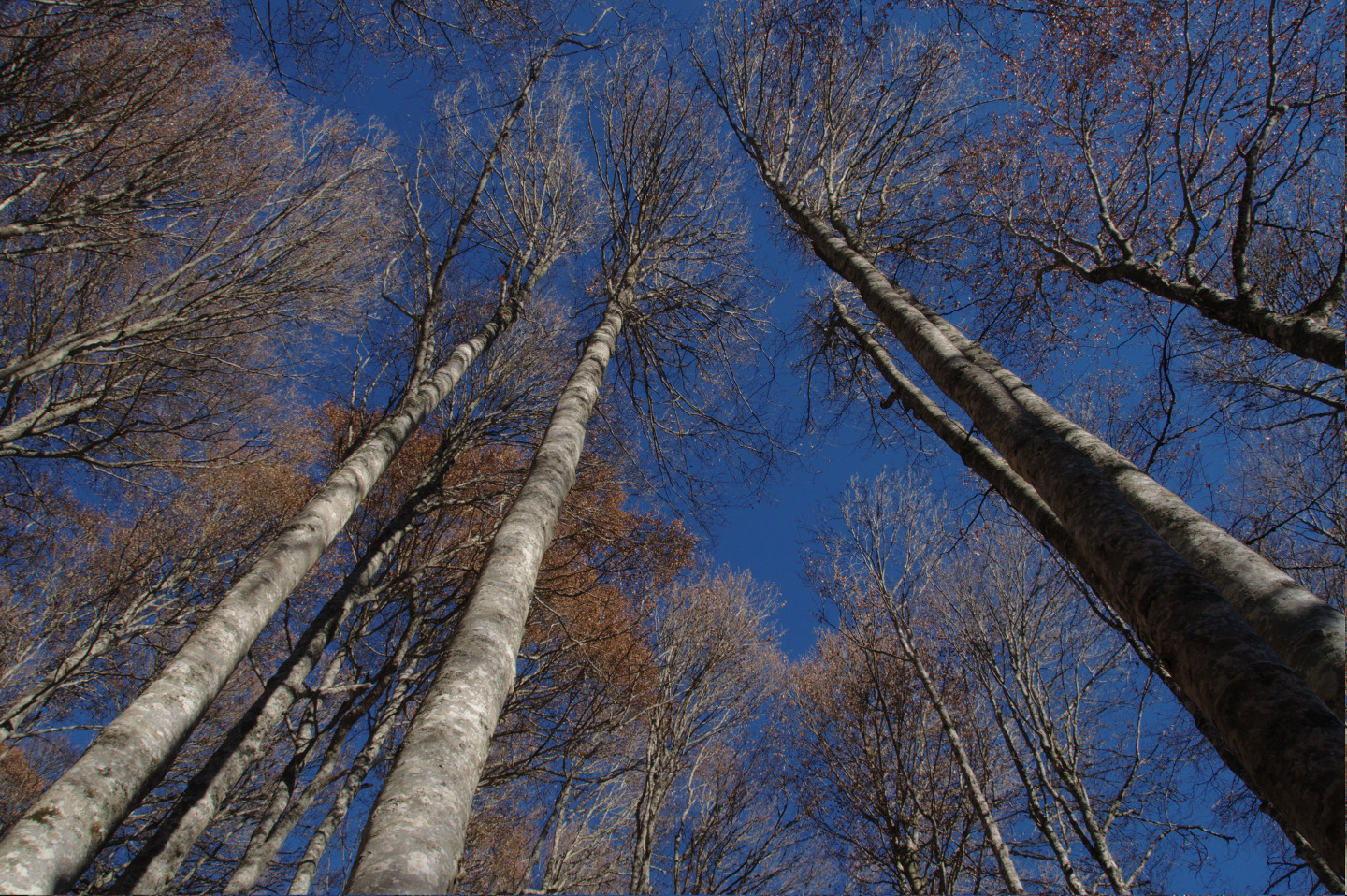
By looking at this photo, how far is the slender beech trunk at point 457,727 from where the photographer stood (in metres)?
1.18

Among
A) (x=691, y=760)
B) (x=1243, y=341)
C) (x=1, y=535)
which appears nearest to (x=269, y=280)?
(x=1, y=535)

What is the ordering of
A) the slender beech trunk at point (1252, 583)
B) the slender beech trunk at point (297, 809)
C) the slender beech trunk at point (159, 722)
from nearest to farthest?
the slender beech trunk at point (1252, 583) < the slender beech trunk at point (159, 722) < the slender beech trunk at point (297, 809)

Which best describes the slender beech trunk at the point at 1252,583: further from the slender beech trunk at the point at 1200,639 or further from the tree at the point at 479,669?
the tree at the point at 479,669

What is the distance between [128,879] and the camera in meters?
3.32

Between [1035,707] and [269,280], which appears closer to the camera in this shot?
[1035,707]

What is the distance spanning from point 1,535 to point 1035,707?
14.2 metres

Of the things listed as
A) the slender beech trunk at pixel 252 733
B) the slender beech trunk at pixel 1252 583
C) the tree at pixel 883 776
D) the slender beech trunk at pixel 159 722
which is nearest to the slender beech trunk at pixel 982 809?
the tree at pixel 883 776

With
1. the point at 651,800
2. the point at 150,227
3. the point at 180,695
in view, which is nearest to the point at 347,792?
the point at 651,800

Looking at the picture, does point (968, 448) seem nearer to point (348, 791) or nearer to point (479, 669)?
point (479, 669)

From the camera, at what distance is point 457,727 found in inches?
61.2

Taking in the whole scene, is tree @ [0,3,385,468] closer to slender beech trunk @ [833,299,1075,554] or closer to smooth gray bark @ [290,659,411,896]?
smooth gray bark @ [290,659,411,896]

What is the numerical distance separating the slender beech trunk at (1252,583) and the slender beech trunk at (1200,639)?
290 millimetres

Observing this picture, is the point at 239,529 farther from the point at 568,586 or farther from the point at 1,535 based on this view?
the point at 568,586

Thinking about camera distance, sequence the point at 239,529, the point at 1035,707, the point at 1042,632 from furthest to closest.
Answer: the point at 239,529, the point at 1042,632, the point at 1035,707
